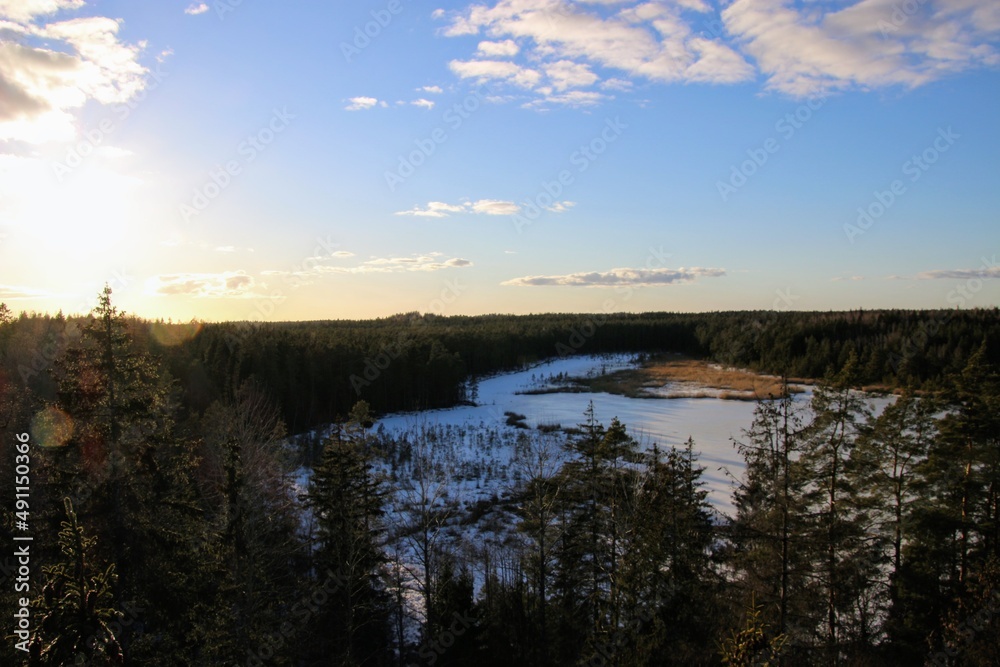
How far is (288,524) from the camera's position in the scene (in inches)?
755

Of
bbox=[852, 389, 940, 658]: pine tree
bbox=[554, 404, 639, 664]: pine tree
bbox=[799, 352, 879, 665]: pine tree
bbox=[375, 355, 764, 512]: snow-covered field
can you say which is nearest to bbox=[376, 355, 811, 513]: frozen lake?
bbox=[375, 355, 764, 512]: snow-covered field

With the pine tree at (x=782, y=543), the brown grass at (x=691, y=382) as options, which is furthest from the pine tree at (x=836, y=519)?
the brown grass at (x=691, y=382)

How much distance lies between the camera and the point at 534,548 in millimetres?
16906

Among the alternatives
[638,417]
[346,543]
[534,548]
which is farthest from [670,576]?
[638,417]

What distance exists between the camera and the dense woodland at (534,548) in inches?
390

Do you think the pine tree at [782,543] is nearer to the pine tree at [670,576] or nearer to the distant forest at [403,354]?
the pine tree at [670,576]

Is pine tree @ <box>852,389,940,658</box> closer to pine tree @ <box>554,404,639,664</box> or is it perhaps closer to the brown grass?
pine tree @ <box>554,404,639,664</box>

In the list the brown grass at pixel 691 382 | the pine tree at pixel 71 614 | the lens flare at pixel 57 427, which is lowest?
the brown grass at pixel 691 382

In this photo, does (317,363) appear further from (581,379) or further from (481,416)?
(581,379)

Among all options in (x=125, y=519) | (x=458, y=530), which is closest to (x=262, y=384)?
(x=458, y=530)

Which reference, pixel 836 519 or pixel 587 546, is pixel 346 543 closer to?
pixel 587 546

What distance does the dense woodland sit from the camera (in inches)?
390

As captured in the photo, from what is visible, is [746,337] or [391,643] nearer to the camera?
[391,643]

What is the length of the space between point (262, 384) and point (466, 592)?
107 ft
